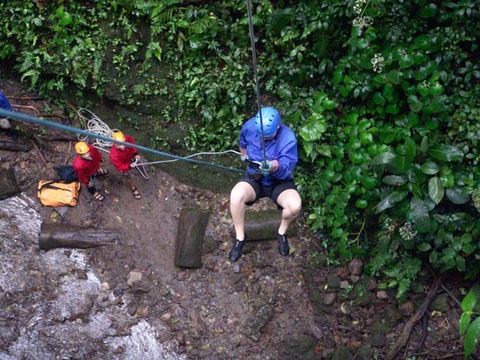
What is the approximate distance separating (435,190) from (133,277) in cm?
335

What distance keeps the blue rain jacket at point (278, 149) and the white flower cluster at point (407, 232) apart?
129 cm

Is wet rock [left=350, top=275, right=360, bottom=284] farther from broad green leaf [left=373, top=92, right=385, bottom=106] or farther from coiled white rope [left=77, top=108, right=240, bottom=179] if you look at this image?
coiled white rope [left=77, top=108, right=240, bottom=179]

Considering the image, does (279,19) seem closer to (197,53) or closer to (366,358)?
(197,53)

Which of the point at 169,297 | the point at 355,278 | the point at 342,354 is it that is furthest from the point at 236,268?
the point at 342,354

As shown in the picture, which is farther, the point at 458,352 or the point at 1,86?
the point at 1,86

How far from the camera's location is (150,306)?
5.80m

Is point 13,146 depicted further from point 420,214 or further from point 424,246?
point 424,246

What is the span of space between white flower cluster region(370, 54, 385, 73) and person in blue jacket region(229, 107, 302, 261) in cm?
123

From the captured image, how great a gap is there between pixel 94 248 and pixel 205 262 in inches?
50.0

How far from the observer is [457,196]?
4.86 metres

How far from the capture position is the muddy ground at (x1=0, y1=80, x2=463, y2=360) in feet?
18.2

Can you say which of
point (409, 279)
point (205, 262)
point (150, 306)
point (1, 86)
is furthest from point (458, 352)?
point (1, 86)

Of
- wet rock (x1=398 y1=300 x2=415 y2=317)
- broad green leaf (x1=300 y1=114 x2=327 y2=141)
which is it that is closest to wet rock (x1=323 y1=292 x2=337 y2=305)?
wet rock (x1=398 y1=300 x2=415 y2=317)

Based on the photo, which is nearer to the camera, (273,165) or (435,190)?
(273,165)
